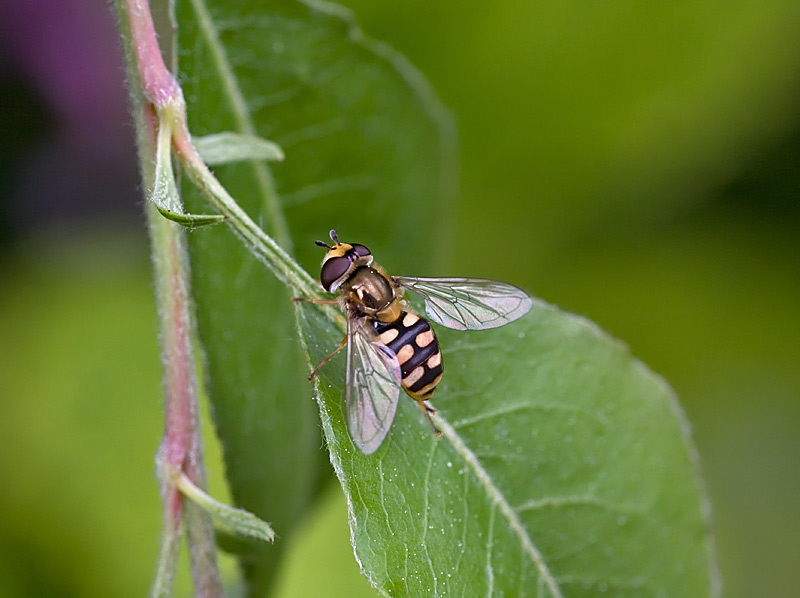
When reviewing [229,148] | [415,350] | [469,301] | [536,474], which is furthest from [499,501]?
[229,148]

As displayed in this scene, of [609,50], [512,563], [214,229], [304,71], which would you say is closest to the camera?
[512,563]

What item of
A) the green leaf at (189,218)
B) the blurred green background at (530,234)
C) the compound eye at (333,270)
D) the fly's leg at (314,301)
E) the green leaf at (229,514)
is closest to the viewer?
the green leaf at (189,218)

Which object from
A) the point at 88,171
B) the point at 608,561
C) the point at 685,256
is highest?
the point at 88,171

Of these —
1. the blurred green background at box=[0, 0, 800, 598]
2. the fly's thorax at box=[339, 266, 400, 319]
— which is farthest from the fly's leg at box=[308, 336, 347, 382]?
the blurred green background at box=[0, 0, 800, 598]

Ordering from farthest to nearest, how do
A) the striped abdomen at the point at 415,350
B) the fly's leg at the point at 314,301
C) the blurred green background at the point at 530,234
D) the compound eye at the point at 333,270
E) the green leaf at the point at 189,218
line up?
the blurred green background at the point at 530,234, the compound eye at the point at 333,270, the striped abdomen at the point at 415,350, the fly's leg at the point at 314,301, the green leaf at the point at 189,218

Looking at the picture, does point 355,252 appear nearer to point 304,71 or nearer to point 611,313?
point 304,71

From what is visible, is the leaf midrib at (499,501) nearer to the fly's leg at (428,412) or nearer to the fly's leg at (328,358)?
the fly's leg at (428,412)

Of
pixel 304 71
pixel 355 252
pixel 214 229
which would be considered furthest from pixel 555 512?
pixel 304 71

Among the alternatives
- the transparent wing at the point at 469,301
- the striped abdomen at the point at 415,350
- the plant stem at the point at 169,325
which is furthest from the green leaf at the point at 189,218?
the transparent wing at the point at 469,301
